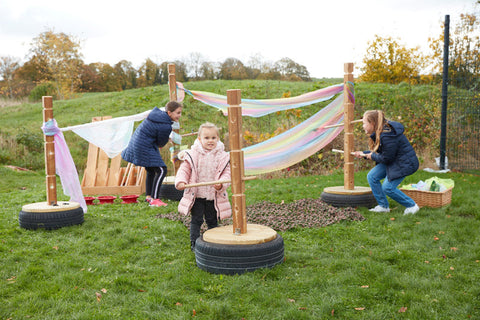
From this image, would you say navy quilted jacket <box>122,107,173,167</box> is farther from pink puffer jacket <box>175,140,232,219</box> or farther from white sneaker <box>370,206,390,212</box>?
white sneaker <box>370,206,390,212</box>

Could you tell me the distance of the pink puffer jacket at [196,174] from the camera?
402 centimetres

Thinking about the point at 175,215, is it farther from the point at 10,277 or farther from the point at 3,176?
the point at 3,176

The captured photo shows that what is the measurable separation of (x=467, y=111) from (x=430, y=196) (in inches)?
186

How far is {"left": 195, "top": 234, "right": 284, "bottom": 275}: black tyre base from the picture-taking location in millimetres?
3549

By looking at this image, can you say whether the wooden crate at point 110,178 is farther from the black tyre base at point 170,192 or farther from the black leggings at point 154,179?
the black leggings at point 154,179

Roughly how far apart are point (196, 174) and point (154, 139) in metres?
2.70

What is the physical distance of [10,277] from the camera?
3.61 metres

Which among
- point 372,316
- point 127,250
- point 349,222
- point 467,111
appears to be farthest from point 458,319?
point 467,111

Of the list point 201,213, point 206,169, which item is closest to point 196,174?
point 206,169

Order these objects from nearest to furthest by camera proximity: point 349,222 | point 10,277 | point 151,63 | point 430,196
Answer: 1. point 10,277
2. point 349,222
3. point 430,196
4. point 151,63

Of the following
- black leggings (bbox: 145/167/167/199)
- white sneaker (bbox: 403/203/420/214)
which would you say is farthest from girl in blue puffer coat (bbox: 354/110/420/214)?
black leggings (bbox: 145/167/167/199)

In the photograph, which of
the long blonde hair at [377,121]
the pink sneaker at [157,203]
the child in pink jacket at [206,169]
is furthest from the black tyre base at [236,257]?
the pink sneaker at [157,203]

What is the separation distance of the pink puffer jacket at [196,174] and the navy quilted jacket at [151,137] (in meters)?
2.48

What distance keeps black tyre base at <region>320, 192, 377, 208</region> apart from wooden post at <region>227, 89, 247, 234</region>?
8.66 ft
